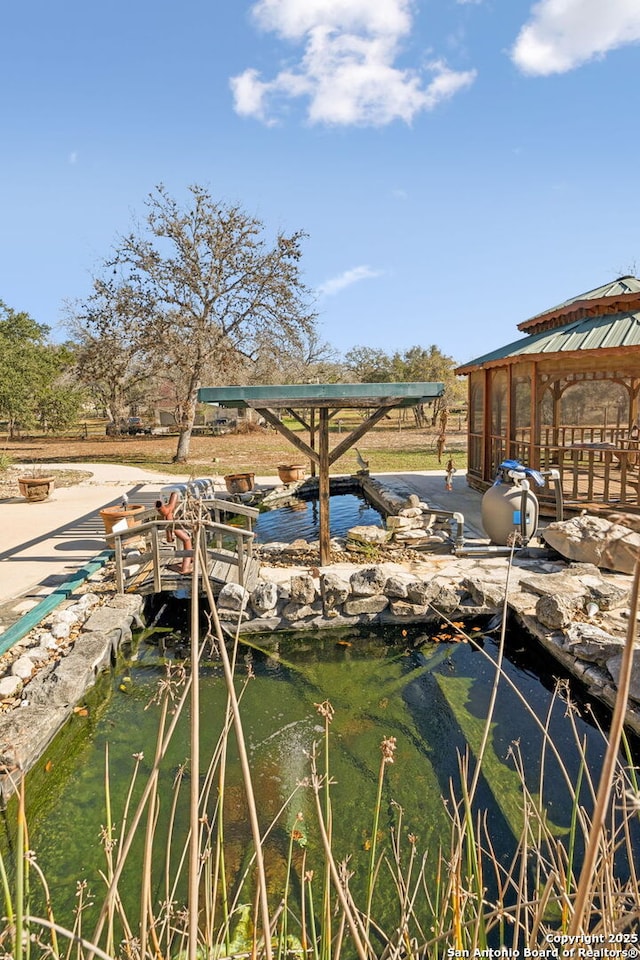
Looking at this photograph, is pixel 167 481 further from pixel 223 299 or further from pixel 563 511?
pixel 563 511

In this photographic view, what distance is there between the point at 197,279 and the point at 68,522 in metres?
10.7

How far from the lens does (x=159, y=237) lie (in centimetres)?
1736

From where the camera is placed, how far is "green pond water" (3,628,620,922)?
10.1 ft

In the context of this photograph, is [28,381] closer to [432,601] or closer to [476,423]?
[476,423]

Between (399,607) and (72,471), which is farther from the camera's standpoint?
(72,471)

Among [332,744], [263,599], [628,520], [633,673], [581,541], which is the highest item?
[628,520]

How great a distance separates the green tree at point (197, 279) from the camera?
17.3 m

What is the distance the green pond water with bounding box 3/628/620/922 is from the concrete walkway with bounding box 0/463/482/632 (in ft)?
6.31

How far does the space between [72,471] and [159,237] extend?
7.86 m

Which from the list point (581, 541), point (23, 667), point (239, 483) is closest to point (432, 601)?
point (581, 541)

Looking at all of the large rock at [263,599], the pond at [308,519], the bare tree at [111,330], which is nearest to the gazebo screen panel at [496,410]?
the pond at [308,519]

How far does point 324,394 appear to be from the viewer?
253 inches

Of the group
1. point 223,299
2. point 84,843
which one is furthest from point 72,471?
point 84,843

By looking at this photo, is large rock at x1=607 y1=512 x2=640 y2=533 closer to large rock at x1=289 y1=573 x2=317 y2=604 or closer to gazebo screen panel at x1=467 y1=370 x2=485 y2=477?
Result: large rock at x1=289 y1=573 x2=317 y2=604
